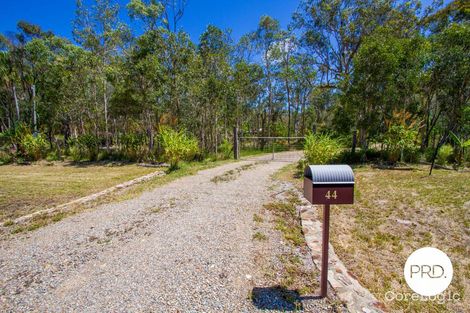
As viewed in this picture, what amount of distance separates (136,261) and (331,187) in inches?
87.7

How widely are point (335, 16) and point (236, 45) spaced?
703cm

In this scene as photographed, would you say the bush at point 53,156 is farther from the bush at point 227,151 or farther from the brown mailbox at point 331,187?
the brown mailbox at point 331,187

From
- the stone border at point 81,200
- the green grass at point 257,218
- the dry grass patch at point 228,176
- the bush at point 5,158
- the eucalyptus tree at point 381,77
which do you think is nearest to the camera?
the green grass at point 257,218

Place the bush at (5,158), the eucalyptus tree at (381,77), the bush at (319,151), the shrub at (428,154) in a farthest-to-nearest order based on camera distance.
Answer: the bush at (5,158), the shrub at (428,154), the eucalyptus tree at (381,77), the bush at (319,151)

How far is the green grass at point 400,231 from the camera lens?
2615mm

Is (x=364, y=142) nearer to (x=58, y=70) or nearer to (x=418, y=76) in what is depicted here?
(x=418, y=76)

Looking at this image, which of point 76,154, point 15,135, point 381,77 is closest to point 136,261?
point 381,77

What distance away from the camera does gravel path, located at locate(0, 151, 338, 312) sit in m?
2.05

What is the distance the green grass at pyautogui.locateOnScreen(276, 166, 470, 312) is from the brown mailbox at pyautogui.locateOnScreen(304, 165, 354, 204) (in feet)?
4.15

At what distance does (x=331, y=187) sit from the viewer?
1877 millimetres

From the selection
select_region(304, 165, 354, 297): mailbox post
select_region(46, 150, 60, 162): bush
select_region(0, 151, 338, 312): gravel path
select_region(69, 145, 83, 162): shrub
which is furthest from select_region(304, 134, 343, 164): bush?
select_region(46, 150, 60, 162): bush

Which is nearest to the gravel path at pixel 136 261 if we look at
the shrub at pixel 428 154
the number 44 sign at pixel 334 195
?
the number 44 sign at pixel 334 195

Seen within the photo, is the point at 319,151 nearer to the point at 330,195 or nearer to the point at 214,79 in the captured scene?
the point at 330,195

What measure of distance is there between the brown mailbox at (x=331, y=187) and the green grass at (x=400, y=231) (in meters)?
1.27
